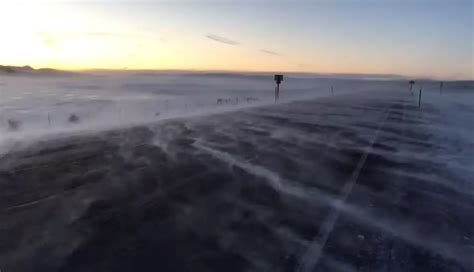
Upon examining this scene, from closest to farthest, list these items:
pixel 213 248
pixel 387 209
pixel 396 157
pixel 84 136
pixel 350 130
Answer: pixel 213 248 < pixel 387 209 < pixel 396 157 < pixel 84 136 < pixel 350 130

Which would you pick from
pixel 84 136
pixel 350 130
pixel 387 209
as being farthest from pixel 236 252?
pixel 350 130

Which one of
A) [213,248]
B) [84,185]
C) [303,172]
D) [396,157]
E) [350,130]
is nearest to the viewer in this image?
[213,248]

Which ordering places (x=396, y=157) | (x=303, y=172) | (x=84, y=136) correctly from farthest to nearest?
1. (x=84, y=136)
2. (x=396, y=157)
3. (x=303, y=172)

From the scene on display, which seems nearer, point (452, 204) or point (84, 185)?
point (452, 204)

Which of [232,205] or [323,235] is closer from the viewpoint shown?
[323,235]

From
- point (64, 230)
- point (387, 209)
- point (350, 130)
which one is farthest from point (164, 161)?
point (350, 130)

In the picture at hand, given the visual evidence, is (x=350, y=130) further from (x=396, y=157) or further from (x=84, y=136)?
(x=84, y=136)

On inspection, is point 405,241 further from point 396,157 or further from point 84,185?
point 396,157

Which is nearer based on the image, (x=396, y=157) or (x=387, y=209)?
(x=387, y=209)

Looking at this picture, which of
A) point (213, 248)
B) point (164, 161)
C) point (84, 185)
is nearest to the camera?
point (213, 248)
